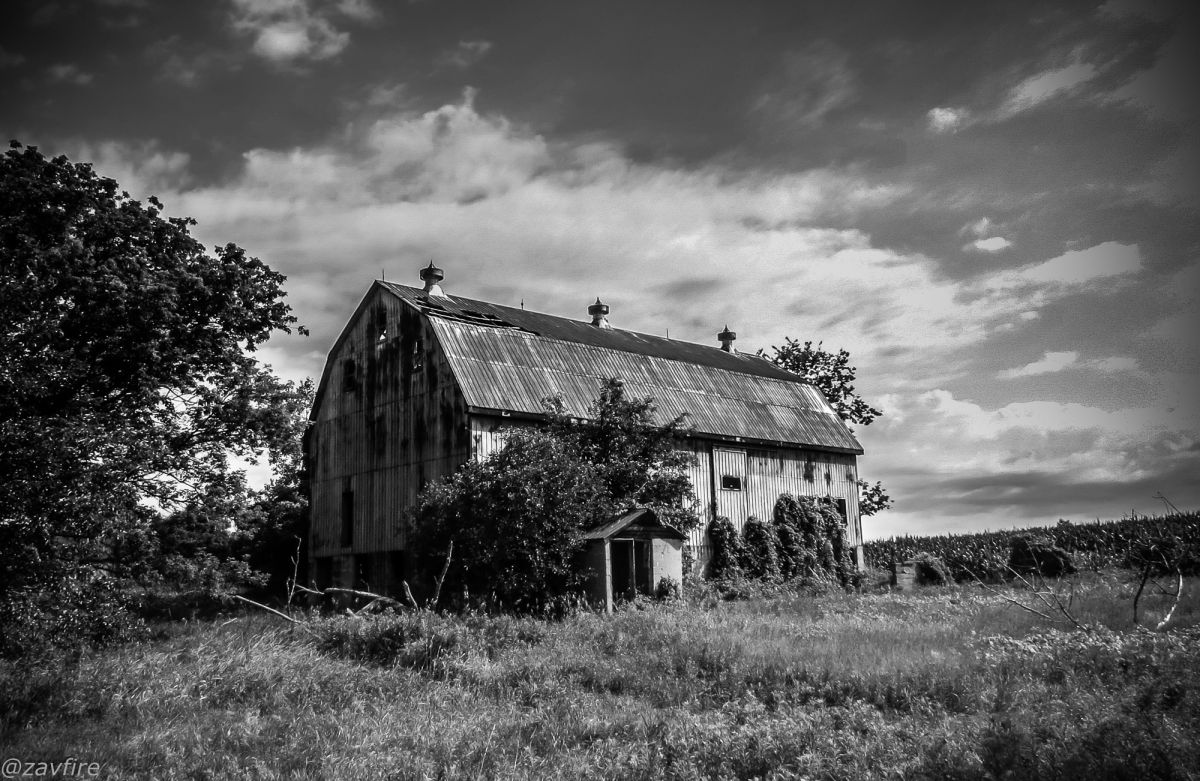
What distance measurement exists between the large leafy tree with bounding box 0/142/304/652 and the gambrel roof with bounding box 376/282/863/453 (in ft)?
16.9

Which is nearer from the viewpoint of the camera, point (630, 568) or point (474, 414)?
point (630, 568)

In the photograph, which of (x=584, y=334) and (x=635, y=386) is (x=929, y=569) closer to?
(x=635, y=386)

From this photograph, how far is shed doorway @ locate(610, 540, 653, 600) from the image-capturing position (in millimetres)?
21672

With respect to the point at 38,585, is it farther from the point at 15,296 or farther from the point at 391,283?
the point at 391,283

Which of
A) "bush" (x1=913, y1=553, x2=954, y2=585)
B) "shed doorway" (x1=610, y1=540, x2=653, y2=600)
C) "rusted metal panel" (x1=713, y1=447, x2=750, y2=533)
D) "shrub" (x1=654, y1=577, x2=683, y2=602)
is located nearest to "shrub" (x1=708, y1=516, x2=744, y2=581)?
"rusted metal panel" (x1=713, y1=447, x2=750, y2=533)

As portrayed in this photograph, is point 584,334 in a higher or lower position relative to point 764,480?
higher

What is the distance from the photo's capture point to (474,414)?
2327 cm

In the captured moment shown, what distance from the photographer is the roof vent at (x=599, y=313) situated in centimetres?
3503

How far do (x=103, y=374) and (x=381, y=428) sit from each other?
27.7ft

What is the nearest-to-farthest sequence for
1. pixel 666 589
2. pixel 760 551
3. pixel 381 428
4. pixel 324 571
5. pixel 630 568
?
1. pixel 666 589
2. pixel 630 568
3. pixel 381 428
4. pixel 324 571
5. pixel 760 551

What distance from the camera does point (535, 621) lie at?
16438mm

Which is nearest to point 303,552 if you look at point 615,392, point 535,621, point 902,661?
point 615,392

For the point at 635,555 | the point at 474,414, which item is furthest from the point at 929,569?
the point at 474,414

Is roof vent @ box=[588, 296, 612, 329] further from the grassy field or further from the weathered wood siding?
the grassy field
